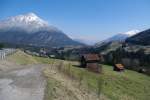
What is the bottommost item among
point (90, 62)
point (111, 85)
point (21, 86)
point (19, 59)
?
point (111, 85)

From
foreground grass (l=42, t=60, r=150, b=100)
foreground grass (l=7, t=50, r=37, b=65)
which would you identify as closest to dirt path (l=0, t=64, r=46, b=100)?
foreground grass (l=42, t=60, r=150, b=100)

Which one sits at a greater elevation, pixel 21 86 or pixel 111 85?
pixel 21 86

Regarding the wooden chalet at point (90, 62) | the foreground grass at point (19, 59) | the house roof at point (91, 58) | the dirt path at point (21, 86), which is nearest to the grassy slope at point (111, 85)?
the foreground grass at point (19, 59)

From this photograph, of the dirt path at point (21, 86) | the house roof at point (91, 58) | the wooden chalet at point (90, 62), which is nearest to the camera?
the dirt path at point (21, 86)

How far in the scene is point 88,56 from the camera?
275ft

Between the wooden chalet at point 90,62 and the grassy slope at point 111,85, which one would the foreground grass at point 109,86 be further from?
the wooden chalet at point 90,62

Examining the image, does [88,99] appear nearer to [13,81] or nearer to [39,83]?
[39,83]

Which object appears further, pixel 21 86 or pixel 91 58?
pixel 91 58

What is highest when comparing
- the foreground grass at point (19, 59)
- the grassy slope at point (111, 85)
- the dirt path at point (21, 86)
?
the foreground grass at point (19, 59)

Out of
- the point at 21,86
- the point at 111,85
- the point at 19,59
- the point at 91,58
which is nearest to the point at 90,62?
the point at 91,58

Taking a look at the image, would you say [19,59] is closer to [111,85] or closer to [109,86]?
[111,85]

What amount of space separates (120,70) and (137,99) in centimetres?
4792

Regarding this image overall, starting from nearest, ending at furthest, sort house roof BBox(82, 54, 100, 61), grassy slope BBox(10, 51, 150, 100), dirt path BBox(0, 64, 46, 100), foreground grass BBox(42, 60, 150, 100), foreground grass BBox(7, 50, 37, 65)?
dirt path BBox(0, 64, 46, 100), foreground grass BBox(42, 60, 150, 100), grassy slope BBox(10, 51, 150, 100), foreground grass BBox(7, 50, 37, 65), house roof BBox(82, 54, 100, 61)

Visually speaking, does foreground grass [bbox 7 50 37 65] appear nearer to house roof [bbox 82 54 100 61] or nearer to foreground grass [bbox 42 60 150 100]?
foreground grass [bbox 42 60 150 100]
